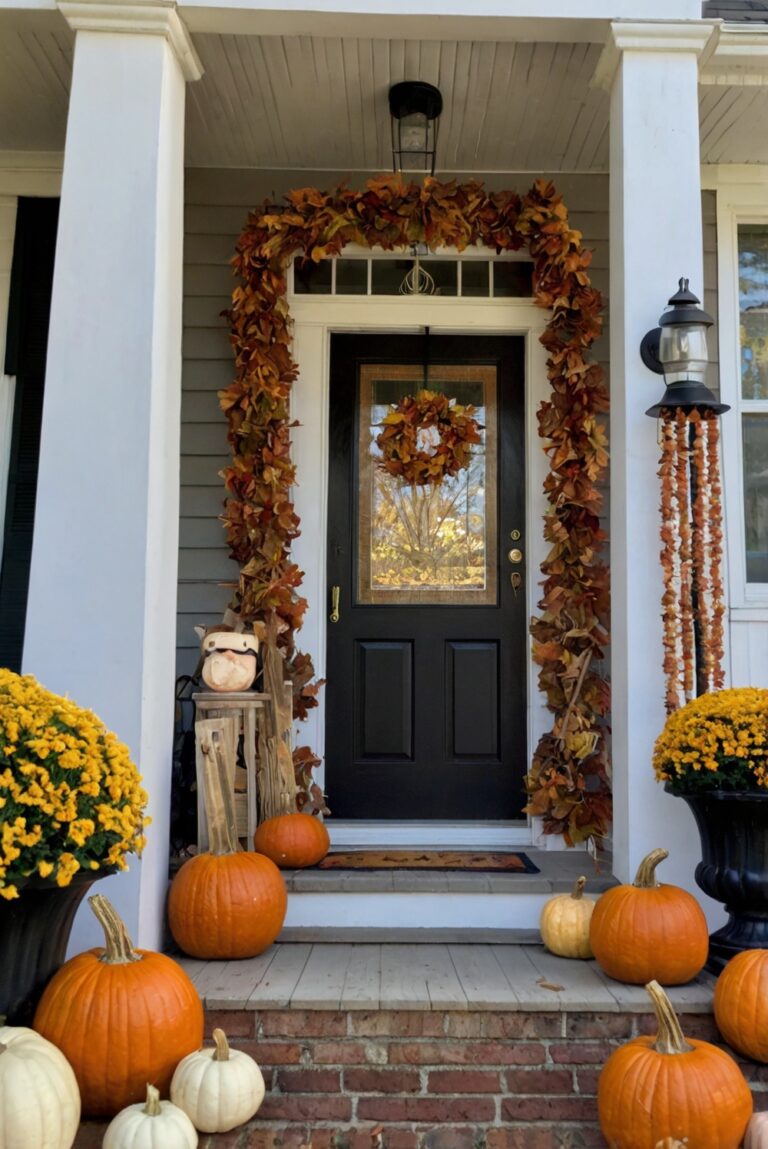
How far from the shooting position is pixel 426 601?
383 cm

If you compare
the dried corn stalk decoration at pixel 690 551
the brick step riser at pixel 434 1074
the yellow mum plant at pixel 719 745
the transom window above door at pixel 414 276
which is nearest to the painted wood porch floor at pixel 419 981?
the brick step riser at pixel 434 1074

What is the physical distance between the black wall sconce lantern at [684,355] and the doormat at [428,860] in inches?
62.6

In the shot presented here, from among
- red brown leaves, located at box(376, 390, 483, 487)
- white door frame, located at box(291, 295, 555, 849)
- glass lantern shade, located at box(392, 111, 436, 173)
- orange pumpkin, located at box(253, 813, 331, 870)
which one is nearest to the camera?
orange pumpkin, located at box(253, 813, 331, 870)

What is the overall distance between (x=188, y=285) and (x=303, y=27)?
118cm

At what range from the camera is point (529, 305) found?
12.7 ft

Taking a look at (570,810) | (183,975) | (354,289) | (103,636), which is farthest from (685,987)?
(354,289)

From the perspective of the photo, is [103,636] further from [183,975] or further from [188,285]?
[188,285]

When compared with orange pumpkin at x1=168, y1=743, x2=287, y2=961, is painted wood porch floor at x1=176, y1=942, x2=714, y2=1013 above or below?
below

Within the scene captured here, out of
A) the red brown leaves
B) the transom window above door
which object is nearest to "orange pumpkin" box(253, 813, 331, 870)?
the red brown leaves

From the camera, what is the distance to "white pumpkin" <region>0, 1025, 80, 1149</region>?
1812mm

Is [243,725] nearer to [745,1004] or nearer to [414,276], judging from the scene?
[745,1004]

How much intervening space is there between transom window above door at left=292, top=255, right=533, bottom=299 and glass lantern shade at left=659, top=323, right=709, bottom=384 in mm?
1211

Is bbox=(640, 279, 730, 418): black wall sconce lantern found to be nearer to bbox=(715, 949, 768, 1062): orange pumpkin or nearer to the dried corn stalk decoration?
the dried corn stalk decoration

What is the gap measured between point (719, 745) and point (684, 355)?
115cm
